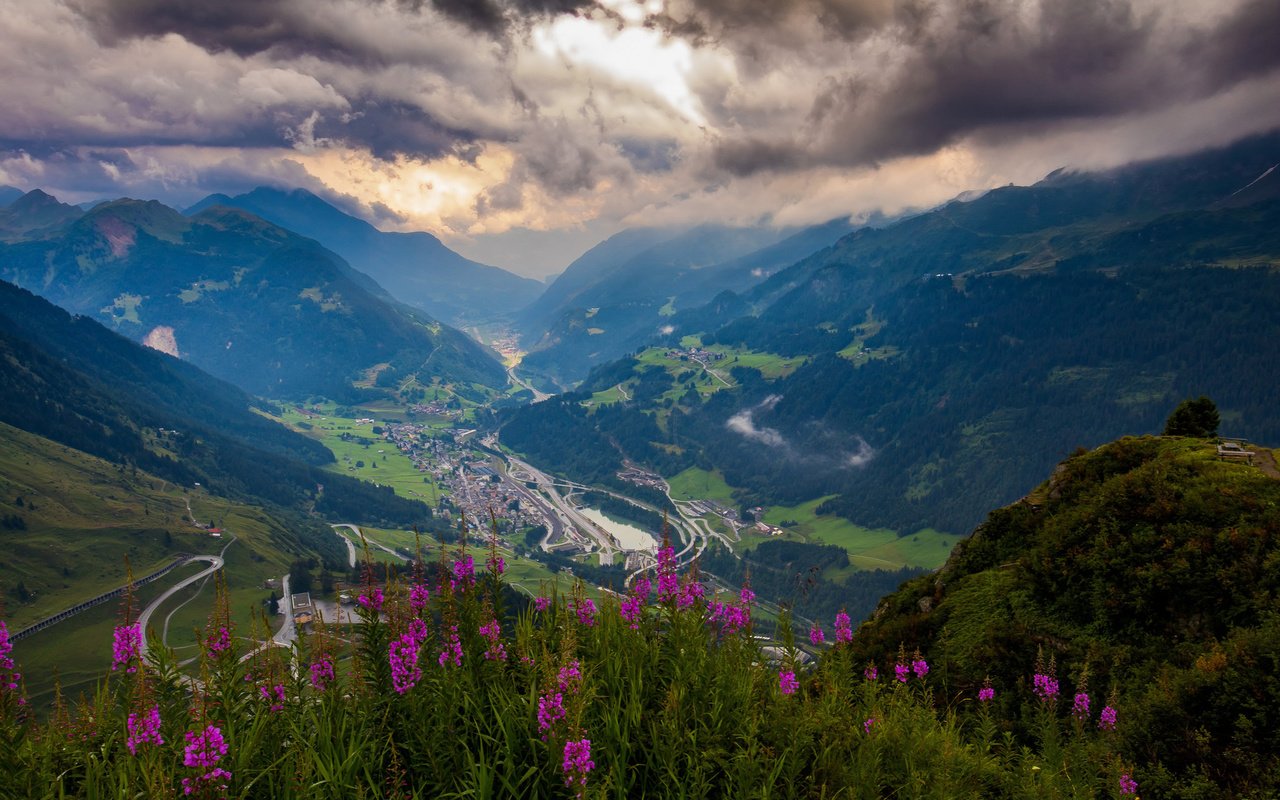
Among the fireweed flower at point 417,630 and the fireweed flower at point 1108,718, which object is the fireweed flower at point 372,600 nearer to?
the fireweed flower at point 417,630

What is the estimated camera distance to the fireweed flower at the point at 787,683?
23.5 ft

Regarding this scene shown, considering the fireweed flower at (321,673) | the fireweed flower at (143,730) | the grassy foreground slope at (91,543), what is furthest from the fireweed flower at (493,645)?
the grassy foreground slope at (91,543)

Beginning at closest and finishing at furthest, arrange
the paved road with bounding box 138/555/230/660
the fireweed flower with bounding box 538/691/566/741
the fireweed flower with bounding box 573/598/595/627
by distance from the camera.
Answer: the fireweed flower with bounding box 538/691/566/741, the fireweed flower with bounding box 573/598/595/627, the paved road with bounding box 138/555/230/660

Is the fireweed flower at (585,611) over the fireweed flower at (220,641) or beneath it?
beneath

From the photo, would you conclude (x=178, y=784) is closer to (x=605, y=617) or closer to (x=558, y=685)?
(x=558, y=685)

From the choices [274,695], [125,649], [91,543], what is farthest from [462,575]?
[91,543]

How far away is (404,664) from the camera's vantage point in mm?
6059

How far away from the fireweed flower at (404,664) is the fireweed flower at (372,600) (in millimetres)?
487

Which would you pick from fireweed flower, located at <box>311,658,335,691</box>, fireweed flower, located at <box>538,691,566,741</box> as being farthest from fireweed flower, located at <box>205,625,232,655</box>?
fireweed flower, located at <box>538,691,566,741</box>

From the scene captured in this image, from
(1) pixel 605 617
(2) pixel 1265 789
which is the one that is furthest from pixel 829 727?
(2) pixel 1265 789

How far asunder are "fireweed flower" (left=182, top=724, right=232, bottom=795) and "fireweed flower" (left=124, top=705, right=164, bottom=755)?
742 mm

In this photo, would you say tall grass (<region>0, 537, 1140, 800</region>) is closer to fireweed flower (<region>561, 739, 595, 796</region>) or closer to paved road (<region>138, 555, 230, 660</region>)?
fireweed flower (<region>561, 739, 595, 796</region>)

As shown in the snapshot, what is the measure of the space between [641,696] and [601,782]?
115 centimetres

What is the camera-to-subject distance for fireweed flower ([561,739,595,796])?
493 cm
